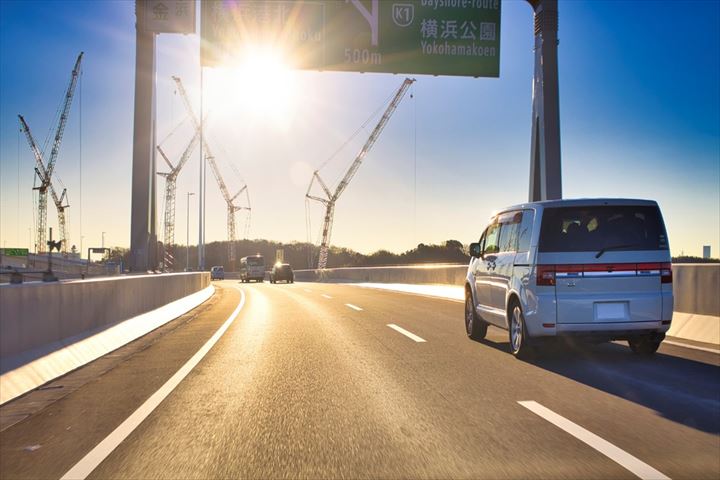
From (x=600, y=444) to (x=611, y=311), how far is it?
143 inches

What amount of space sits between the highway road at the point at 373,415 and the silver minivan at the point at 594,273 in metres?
0.50

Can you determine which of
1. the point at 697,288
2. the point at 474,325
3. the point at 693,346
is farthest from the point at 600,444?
the point at 697,288

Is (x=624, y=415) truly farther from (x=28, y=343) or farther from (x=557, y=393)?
(x=28, y=343)

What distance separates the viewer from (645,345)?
8.63 m

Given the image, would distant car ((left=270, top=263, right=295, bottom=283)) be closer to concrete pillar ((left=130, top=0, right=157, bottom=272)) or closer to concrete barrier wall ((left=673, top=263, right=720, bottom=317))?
concrete pillar ((left=130, top=0, right=157, bottom=272))

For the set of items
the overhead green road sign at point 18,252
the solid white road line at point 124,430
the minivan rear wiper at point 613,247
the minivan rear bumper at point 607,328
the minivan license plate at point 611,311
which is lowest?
the solid white road line at point 124,430

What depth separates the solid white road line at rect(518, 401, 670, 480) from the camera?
12.8ft

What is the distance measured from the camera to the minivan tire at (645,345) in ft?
27.4

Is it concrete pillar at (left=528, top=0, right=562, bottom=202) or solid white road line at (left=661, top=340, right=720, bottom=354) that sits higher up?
concrete pillar at (left=528, top=0, right=562, bottom=202)

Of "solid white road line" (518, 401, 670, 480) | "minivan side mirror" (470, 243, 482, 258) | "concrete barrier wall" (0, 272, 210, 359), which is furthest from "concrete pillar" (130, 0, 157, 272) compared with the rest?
"solid white road line" (518, 401, 670, 480)

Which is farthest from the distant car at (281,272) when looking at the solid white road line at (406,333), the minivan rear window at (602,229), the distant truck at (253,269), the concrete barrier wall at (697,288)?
the minivan rear window at (602,229)

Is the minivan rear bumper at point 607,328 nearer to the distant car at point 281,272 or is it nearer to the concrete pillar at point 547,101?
the concrete pillar at point 547,101

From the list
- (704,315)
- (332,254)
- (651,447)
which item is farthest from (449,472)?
(332,254)

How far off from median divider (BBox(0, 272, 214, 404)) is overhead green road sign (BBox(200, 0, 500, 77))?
7.83 meters
